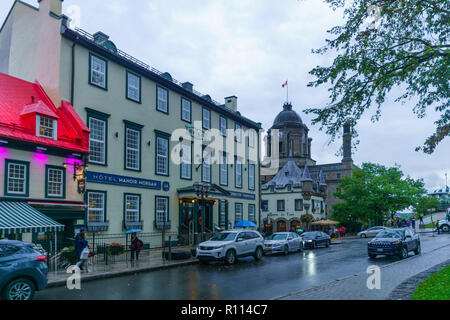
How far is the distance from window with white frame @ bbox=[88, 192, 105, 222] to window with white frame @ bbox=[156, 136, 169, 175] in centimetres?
546

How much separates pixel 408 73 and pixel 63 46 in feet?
56.9

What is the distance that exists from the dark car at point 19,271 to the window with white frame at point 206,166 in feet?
73.1

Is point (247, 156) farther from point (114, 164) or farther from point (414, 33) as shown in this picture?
point (414, 33)

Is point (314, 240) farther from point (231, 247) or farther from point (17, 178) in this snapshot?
point (17, 178)

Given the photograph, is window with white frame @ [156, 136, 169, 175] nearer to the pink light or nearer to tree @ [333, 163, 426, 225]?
the pink light

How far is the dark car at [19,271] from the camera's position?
31.7 feet

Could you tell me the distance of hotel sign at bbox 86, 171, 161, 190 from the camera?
22.0m

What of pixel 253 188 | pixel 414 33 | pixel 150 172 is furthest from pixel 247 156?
pixel 414 33

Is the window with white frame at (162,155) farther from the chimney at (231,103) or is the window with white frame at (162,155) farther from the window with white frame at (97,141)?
the chimney at (231,103)

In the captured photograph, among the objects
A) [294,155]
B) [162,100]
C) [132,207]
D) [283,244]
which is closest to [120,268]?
[132,207]

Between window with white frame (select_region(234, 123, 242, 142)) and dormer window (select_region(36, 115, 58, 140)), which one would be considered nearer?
dormer window (select_region(36, 115, 58, 140))

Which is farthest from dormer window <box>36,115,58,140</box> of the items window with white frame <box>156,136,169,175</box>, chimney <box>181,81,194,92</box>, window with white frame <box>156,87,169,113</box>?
chimney <box>181,81,194,92</box>

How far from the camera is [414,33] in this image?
1324 centimetres

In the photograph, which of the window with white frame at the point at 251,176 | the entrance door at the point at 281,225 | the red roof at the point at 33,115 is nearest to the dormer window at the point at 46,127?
the red roof at the point at 33,115
